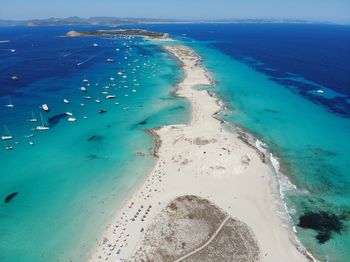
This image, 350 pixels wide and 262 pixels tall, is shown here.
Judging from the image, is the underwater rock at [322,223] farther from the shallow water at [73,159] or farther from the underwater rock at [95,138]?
the underwater rock at [95,138]

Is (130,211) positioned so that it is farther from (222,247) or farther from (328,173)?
(328,173)

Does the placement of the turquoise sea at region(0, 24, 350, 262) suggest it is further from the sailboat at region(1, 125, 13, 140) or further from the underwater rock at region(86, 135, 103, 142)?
the sailboat at region(1, 125, 13, 140)

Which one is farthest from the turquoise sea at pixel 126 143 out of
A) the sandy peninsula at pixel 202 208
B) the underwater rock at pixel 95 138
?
the sandy peninsula at pixel 202 208

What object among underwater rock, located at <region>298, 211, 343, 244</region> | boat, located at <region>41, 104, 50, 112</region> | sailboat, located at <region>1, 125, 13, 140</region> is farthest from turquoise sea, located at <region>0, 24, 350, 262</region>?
boat, located at <region>41, 104, 50, 112</region>

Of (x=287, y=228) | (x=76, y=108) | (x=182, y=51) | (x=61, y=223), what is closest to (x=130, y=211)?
(x=61, y=223)

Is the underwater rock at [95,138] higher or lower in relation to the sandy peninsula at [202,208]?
lower
